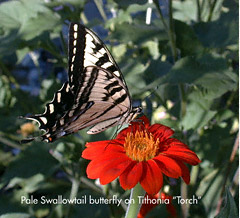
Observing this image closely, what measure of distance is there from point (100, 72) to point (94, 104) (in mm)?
89

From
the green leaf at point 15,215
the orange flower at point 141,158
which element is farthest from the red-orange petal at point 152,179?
the green leaf at point 15,215

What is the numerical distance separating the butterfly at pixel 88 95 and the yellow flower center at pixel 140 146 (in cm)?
9

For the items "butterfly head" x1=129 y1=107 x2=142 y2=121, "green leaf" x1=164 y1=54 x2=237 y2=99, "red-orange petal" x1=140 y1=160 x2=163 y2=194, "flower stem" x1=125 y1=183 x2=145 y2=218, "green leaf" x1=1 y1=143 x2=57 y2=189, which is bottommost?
"green leaf" x1=1 y1=143 x2=57 y2=189

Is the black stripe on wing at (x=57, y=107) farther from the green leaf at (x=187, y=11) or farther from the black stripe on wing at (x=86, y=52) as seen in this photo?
the green leaf at (x=187, y=11)

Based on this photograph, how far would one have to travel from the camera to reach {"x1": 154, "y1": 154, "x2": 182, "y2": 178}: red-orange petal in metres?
0.55

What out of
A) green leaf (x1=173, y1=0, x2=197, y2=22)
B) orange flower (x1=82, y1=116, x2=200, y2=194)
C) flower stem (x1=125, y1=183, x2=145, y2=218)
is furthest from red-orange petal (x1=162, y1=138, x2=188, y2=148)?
green leaf (x1=173, y1=0, x2=197, y2=22)

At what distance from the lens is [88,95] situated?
83 cm

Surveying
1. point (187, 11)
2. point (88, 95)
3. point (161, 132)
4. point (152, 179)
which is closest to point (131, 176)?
point (152, 179)

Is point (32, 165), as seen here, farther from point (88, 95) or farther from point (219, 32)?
point (219, 32)

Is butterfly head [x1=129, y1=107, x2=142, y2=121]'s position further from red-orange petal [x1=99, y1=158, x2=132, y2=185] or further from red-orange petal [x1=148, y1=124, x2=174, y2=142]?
red-orange petal [x1=99, y1=158, x2=132, y2=185]

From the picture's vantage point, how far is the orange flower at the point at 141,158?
0.55 m

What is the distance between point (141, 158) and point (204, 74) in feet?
1.03

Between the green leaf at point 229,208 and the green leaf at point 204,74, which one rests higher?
the green leaf at point 204,74

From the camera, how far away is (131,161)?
61 centimetres
